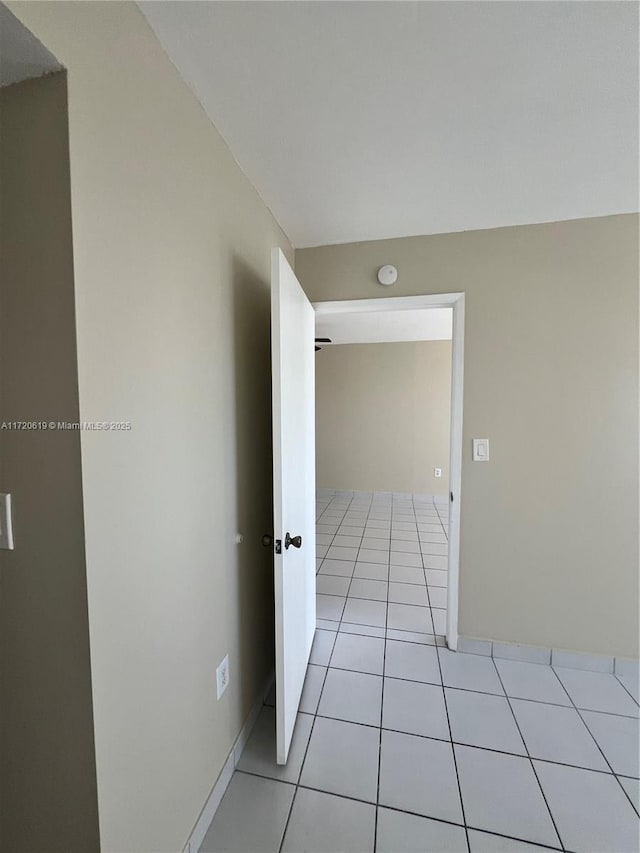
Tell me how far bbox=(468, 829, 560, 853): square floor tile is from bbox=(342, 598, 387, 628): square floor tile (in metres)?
1.10

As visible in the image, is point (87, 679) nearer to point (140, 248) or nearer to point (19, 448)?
point (19, 448)

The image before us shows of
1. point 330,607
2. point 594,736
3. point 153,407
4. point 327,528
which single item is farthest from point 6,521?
point 327,528

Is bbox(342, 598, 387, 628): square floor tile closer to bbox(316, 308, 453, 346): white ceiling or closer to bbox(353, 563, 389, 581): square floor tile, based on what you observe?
bbox(353, 563, 389, 581): square floor tile

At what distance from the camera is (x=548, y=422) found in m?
1.85

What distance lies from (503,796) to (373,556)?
6.63ft

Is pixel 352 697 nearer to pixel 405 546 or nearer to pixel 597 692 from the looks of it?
pixel 597 692

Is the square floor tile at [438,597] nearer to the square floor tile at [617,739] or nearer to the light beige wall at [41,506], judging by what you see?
the square floor tile at [617,739]

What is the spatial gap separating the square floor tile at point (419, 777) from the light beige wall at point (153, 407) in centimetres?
61

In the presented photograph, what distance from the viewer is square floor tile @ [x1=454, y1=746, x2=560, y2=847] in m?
1.14

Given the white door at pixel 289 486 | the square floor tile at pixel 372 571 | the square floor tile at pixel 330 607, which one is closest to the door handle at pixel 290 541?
the white door at pixel 289 486

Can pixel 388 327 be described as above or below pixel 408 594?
above

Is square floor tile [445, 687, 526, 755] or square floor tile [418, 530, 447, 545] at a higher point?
square floor tile [418, 530, 447, 545]

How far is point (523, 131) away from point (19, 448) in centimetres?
174

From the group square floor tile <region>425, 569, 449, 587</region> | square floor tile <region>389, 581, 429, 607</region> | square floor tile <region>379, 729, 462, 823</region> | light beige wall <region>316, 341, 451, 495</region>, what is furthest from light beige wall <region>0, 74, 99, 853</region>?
light beige wall <region>316, 341, 451, 495</region>
